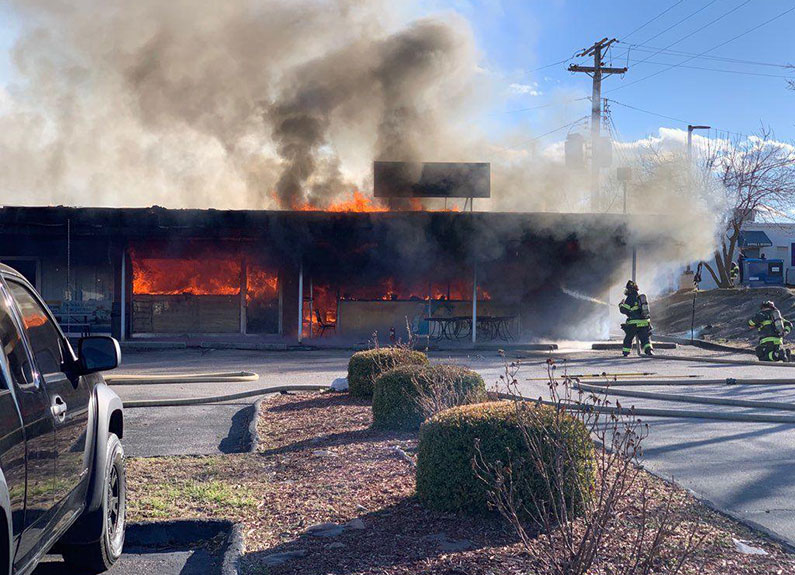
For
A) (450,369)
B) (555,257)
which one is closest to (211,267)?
(555,257)

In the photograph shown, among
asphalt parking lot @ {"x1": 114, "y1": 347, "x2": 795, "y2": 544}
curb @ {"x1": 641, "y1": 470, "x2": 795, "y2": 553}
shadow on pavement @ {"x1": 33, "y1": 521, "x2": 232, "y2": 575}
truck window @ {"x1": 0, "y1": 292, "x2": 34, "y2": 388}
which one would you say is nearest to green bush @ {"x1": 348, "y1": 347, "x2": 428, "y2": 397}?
asphalt parking lot @ {"x1": 114, "y1": 347, "x2": 795, "y2": 544}

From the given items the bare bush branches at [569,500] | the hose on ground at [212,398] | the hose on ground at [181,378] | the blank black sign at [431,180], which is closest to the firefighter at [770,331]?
the blank black sign at [431,180]

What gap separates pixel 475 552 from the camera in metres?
4.35

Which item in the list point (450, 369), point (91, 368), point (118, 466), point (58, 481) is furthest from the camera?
point (450, 369)

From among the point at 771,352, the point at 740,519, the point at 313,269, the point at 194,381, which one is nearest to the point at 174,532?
the point at 740,519

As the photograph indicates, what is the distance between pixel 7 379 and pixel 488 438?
117 inches

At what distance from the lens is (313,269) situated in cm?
2325

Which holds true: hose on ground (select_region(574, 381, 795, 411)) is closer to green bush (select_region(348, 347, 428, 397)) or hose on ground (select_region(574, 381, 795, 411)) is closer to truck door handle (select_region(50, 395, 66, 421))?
green bush (select_region(348, 347, 428, 397))

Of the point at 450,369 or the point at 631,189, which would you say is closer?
the point at 450,369

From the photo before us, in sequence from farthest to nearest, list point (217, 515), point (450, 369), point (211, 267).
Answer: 1. point (211, 267)
2. point (450, 369)
3. point (217, 515)

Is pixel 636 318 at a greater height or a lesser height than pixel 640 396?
greater

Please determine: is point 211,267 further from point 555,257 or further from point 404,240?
point 555,257

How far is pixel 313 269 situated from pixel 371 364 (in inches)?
514

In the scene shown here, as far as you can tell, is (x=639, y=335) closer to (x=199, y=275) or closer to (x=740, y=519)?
(x=199, y=275)
